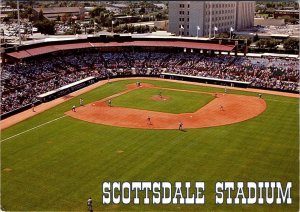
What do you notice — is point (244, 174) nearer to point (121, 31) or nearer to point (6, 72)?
point (6, 72)

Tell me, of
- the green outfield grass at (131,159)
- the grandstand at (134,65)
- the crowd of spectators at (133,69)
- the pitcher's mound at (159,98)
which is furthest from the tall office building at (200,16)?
the green outfield grass at (131,159)

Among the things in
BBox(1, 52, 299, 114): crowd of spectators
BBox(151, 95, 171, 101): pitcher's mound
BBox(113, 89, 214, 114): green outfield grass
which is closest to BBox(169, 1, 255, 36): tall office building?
BBox(1, 52, 299, 114): crowd of spectators

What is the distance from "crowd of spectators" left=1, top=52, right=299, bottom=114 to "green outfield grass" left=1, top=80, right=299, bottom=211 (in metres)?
13.1

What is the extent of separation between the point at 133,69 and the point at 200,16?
48423mm

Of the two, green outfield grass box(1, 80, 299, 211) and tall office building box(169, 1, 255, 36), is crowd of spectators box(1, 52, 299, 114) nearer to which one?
green outfield grass box(1, 80, 299, 211)

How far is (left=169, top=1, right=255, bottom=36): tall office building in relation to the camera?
11981cm

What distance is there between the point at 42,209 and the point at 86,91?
38.8 metres

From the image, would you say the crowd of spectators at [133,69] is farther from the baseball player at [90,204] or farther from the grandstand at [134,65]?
the baseball player at [90,204]

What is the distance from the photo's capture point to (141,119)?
169ft

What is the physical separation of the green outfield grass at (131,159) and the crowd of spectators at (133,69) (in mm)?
13094

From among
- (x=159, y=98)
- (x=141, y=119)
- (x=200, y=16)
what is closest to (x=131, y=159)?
(x=141, y=119)

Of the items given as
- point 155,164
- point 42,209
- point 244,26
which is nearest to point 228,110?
point 155,164

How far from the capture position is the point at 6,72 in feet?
206

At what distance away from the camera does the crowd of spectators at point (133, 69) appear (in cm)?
6291
